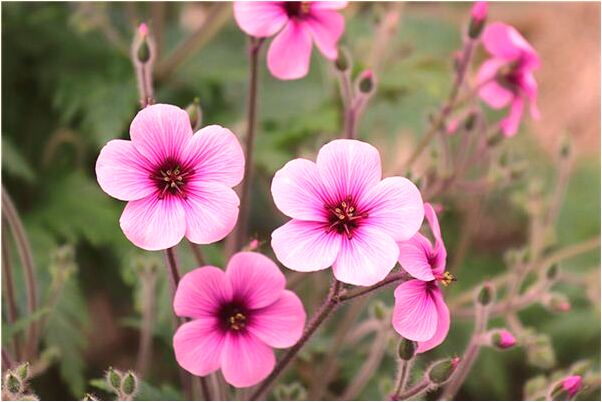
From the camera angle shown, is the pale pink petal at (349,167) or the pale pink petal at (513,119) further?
the pale pink petal at (513,119)

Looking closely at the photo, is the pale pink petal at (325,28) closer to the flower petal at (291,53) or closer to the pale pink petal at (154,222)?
the flower petal at (291,53)

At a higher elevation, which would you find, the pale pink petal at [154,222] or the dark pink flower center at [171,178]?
the dark pink flower center at [171,178]

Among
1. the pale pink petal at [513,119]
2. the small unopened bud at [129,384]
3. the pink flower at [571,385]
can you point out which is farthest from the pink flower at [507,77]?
the small unopened bud at [129,384]

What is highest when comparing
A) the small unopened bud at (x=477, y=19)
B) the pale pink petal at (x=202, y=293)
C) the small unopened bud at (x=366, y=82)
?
the small unopened bud at (x=477, y=19)

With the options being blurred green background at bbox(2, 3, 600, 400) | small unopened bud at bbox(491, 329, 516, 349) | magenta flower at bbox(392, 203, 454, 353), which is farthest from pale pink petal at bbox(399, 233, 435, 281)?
blurred green background at bbox(2, 3, 600, 400)

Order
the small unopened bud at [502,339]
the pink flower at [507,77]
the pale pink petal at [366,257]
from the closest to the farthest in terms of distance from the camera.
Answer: the pale pink petal at [366,257] → the small unopened bud at [502,339] → the pink flower at [507,77]

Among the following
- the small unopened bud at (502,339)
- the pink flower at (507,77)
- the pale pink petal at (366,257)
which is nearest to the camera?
the pale pink petal at (366,257)

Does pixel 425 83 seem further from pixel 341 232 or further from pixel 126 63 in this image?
pixel 341 232

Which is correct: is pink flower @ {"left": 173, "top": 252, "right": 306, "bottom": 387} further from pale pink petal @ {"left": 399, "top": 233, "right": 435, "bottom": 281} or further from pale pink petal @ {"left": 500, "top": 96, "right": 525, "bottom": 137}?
pale pink petal @ {"left": 500, "top": 96, "right": 525, "bottom": 137}
